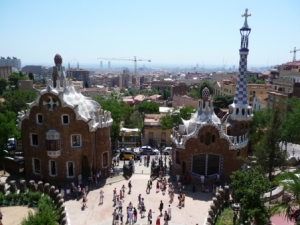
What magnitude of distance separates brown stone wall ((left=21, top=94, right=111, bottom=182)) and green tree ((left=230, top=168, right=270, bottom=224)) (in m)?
15.7

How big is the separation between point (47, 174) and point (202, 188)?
587 inches

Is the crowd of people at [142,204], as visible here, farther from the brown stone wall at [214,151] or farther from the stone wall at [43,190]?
the brown stone wall at [214,151]

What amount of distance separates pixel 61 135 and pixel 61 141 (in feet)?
1.90

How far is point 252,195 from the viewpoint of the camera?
19.2 meters

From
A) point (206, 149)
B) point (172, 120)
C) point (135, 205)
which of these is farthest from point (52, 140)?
point (172, 120)

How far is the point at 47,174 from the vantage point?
99.5 feet

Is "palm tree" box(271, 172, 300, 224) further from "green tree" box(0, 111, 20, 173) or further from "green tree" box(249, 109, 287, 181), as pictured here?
"green tree" box(0, 111, 20, 173)

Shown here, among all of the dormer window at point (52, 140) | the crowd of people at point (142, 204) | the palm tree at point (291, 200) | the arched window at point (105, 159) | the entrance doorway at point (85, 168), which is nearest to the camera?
the palm tree at point (291, 200)

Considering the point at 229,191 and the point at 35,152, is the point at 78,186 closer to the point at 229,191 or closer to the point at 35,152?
the point at 35,152

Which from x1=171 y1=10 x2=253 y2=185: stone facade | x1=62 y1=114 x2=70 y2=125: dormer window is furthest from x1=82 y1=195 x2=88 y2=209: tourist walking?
x1=171 y1=10 x2=253 y2=185: stone facade

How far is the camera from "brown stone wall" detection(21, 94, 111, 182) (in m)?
29.3

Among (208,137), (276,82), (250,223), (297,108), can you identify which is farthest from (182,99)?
(250,223)

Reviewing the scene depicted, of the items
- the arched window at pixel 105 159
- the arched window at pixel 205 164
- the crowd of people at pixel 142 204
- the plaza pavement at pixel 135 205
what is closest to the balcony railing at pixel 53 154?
the plaza pavement at pixel 135 205

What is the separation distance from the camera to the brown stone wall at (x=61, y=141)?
96.3 ft
